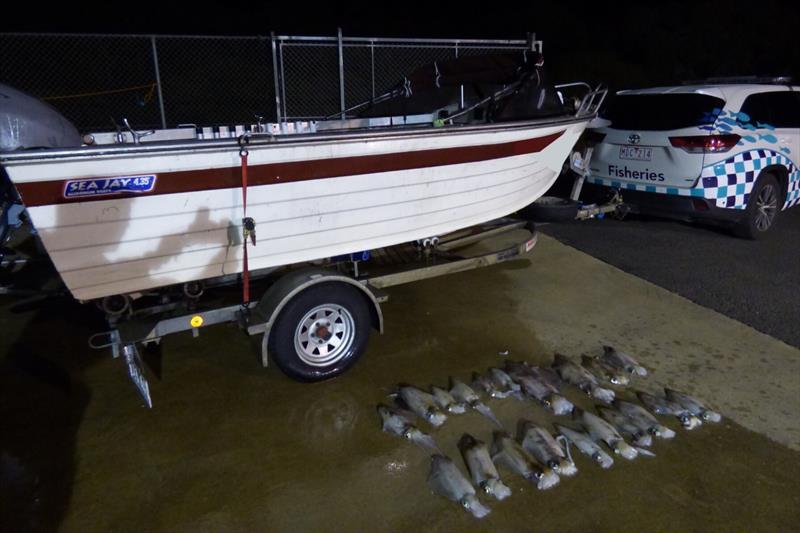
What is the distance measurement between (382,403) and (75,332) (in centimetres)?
254

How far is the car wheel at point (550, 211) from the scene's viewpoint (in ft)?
18.5

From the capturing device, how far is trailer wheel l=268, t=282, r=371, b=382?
11.0ft

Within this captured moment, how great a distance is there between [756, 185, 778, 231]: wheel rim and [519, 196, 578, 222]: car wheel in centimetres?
212

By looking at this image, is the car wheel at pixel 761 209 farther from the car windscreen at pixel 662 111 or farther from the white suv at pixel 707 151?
the car windscreen at pixel 662 111

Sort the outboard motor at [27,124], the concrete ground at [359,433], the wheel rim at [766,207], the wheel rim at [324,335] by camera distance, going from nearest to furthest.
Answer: the concrete ground at [359,433]
the outboard motor at [27,124]
the wheel rim at [324,335]
the wheel rim at [766,207]

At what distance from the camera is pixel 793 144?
6.18 metres

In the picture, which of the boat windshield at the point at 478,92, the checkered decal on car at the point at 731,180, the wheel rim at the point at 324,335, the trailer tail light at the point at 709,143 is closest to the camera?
the wheel rim at the point at 324,335

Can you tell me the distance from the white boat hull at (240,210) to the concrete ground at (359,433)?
27.0 inches

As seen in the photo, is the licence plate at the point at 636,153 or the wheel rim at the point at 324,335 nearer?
the wheel rim at the point at 324,335

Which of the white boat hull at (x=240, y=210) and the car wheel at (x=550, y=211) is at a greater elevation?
the white boat hull at (x=240, y=210)

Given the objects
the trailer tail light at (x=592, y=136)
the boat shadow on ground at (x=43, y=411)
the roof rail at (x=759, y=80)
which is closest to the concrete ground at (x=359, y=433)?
the boat shadow on ground at (x=43, y=411)

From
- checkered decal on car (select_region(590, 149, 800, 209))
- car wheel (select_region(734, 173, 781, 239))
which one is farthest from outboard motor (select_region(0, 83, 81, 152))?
car wheel (select_region(734, 173, 781, 239))

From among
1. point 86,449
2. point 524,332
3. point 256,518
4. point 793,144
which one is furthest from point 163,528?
point 793,144

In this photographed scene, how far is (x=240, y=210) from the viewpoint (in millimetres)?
3164
